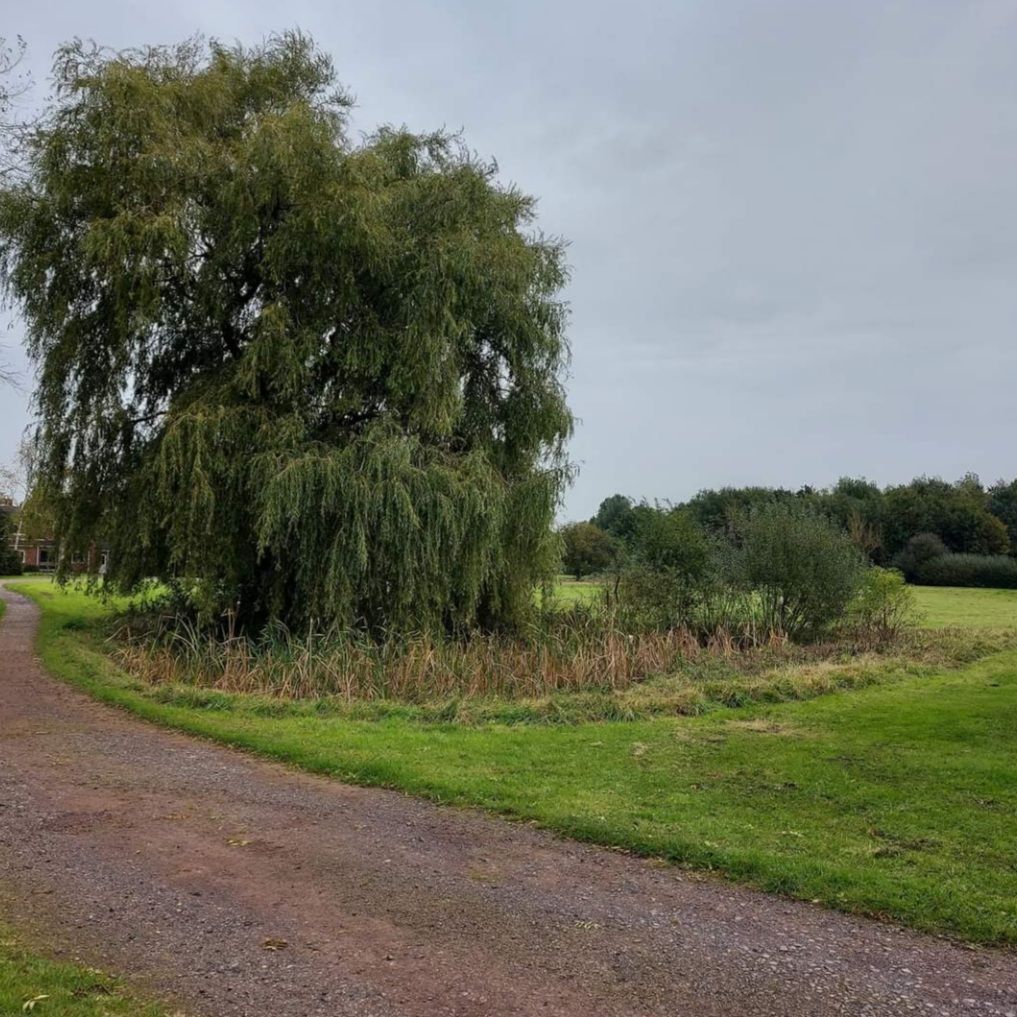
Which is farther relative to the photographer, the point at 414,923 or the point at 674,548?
the point at 674,548

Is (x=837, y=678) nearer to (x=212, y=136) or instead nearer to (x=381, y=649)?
(x=381, y=649)

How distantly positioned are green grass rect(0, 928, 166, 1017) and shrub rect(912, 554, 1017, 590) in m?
54.6

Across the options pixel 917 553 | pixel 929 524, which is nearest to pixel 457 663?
pixel 917 553

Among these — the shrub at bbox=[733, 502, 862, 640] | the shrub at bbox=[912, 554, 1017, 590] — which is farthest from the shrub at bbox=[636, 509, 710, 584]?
the shrub at bbox=[912, 554, 1017, 590]

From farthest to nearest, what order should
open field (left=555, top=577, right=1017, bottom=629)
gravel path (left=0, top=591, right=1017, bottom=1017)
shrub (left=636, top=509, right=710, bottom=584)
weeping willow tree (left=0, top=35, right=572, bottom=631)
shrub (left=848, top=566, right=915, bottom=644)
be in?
open field (left=555, top=577, right=1017, bottom=629)
shrub (left=848, top=566, right=915, bottom=644)
shrub (left=636, top=509, right=710, bottom=584)
weeping willow tree (left=0, top=35, right=572, bottom=631)
gravel path (left=0, top=591, right=1017, bottom=1017)

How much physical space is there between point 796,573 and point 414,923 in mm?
15786

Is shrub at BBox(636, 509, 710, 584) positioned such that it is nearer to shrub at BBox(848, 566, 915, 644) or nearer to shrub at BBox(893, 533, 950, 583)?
shrub at BBox(848, 566, 915, 644)

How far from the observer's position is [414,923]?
405 cm

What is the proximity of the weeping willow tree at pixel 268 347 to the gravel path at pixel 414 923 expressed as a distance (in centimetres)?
749

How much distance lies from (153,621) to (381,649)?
19.0 feet

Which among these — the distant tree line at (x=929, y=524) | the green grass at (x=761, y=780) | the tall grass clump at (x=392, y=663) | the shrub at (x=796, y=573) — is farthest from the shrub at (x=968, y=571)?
the green grass at (x=761, y=780)

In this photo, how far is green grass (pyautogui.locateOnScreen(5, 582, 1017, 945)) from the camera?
187 inches

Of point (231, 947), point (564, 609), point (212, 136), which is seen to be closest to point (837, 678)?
point (564, 609)

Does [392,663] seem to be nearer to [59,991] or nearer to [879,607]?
[59,991]
